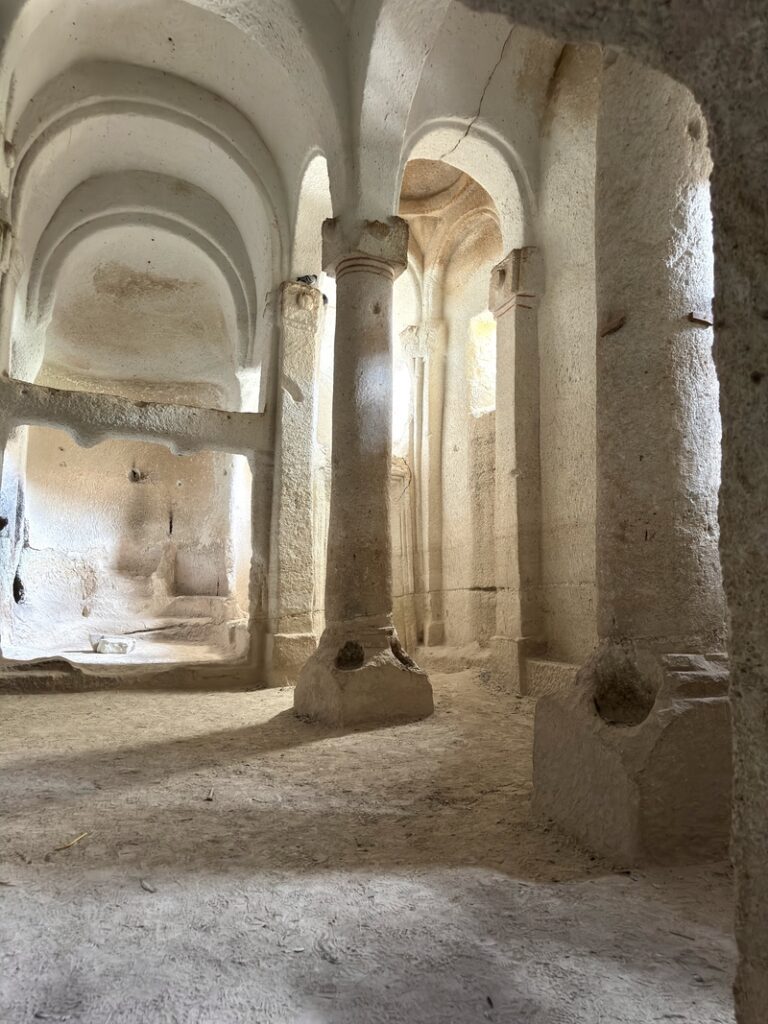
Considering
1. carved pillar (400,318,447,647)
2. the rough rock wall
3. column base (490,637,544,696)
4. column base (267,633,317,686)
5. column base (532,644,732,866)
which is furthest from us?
carved pillar (400,318,447,647)

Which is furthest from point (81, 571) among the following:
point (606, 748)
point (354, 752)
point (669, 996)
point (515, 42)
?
point (669, 996)

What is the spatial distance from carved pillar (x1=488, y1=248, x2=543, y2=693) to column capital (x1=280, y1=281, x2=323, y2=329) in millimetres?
1992

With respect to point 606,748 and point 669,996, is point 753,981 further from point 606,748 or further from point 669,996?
point 606,748

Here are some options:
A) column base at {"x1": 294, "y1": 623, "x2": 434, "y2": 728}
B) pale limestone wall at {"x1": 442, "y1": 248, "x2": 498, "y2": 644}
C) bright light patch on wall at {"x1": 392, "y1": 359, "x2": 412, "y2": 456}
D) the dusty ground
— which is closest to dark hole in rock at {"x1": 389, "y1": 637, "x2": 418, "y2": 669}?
column base at {"x1": 294, "y1": 623, "x2": 434, "y2": 728}

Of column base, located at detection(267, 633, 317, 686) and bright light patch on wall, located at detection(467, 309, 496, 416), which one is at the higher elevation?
bright light patch on wall, located at detection(467, 309, 496, 416)

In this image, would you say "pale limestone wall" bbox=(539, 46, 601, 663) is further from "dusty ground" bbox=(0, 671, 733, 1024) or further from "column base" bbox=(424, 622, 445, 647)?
"dusty ground" bbox=(0, 671, 733, 1024)

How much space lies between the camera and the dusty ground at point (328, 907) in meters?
1.51

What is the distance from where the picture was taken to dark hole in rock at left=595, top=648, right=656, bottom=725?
100 inches

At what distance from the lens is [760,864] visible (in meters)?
1.14

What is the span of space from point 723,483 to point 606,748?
148 centimetres

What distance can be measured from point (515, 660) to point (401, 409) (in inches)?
177

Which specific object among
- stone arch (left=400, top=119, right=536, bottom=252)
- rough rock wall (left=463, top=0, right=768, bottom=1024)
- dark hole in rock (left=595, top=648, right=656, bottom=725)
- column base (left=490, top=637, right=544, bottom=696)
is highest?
stone arch (left=400, top=119, right=536, bottom=252)

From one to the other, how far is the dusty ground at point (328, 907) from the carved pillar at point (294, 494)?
3.27 meters

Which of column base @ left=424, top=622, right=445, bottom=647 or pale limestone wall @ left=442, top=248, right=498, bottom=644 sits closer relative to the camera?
pale limestone wall @ left=442, top=248, right=498, bottom=644
